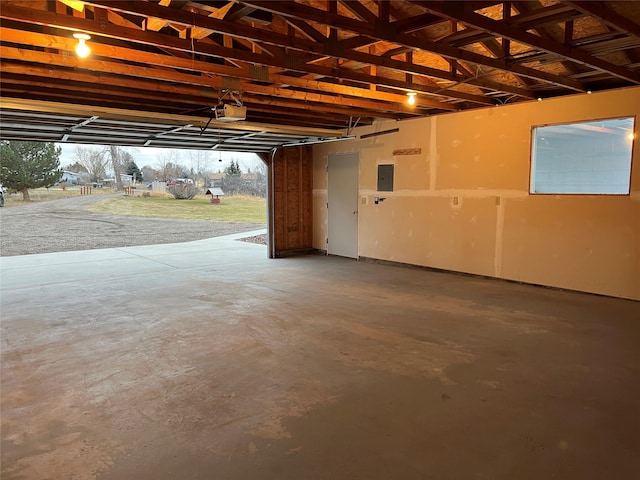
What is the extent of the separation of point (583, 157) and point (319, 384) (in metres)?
4.60

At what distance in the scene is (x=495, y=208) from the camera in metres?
6.17

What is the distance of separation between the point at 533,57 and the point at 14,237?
12.8 meters

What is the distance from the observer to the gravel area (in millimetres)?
10586

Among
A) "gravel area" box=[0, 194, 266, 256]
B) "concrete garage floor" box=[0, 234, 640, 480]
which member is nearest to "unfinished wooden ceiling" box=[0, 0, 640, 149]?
"concrete garage floor" box=[0, 234, 640, 480]

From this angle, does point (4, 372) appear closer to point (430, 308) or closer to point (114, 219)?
point (430, 308)

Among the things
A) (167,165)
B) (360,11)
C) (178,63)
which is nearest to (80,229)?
(167,165)

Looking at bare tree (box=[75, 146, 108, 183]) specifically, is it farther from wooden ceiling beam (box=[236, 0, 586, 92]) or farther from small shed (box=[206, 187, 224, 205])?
wooden ceiling beam (box=[236, 0, 586, 92])

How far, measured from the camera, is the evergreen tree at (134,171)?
23.5m

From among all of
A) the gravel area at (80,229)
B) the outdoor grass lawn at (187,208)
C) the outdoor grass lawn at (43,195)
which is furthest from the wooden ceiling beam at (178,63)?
the outdoor grass lawn at (43,195)

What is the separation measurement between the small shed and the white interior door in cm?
1266

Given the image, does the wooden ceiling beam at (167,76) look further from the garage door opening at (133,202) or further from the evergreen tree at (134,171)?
the evergreen tree at (134,171)

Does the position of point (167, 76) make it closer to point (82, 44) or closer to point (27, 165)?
point (82, 44)

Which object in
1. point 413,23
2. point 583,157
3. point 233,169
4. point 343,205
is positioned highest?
point 413,23

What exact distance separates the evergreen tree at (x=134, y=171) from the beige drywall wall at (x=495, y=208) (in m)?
18.8
